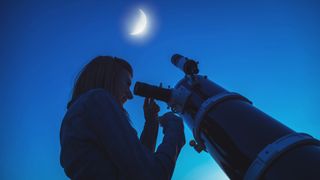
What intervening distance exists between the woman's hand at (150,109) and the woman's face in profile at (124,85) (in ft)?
2.85

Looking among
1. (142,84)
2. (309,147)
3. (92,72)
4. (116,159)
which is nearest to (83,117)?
(116,159)

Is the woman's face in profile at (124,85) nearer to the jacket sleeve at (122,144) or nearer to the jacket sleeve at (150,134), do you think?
the jacket sleeve at (122,144)

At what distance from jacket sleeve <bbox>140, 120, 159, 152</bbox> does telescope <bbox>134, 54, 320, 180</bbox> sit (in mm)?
423

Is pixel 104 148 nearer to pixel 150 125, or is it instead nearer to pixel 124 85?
pixel 124 85

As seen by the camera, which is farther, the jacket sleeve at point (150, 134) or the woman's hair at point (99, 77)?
the jacket sleeve at point (150, 134)

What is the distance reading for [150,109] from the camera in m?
3.27

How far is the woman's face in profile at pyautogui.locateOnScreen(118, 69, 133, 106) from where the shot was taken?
2123mm

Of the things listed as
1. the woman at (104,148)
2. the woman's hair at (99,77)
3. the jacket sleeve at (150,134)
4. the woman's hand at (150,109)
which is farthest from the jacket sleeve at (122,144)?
the woman's hand at (150,109)

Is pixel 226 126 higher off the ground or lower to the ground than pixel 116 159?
higher

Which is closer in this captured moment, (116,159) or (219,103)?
(116,159)

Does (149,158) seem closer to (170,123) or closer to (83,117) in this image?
(83,117)

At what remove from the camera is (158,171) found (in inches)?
54.9

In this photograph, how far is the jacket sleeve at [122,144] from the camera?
4.32 feet

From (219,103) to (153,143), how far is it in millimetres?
1190
